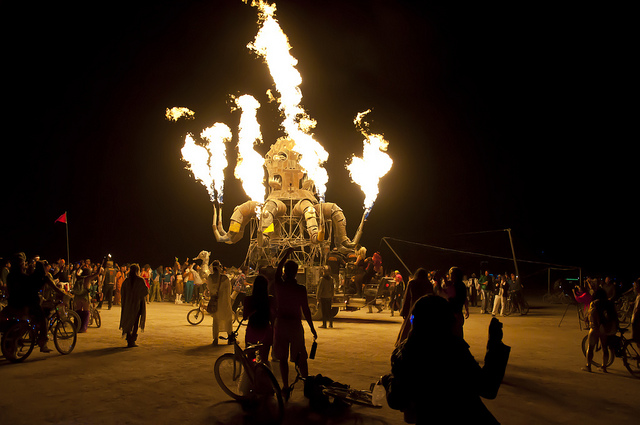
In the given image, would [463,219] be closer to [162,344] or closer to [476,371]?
[162,344]

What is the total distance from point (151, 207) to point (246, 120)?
72.6ft

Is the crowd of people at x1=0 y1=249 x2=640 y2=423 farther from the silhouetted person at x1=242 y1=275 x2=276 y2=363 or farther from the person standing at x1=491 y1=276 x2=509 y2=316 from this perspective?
the person standing at x1=491 y1=276 x2=509 y2=316

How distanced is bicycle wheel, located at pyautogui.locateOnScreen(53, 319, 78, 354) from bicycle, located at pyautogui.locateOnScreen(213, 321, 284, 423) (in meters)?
5.00

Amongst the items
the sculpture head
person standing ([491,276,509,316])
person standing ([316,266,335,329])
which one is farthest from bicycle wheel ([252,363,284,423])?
person standing ([491,276,509,316])

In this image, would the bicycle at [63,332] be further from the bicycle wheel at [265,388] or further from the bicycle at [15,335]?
the bicycle wheel at [265,388]

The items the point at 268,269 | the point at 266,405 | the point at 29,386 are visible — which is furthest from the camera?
the point at 268,269

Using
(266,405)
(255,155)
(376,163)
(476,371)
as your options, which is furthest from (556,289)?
(476,371)

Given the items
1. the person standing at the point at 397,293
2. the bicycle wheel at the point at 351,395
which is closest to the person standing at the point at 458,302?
the bicycle wheel at the point at 351,395

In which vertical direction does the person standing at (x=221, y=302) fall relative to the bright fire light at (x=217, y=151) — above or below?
below

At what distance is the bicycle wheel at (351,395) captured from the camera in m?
6.12

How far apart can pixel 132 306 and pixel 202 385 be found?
169 inches

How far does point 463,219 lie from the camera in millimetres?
45219

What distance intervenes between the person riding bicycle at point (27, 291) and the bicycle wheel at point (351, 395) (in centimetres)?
623

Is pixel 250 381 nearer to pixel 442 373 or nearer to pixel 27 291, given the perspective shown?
pixel 442 373
